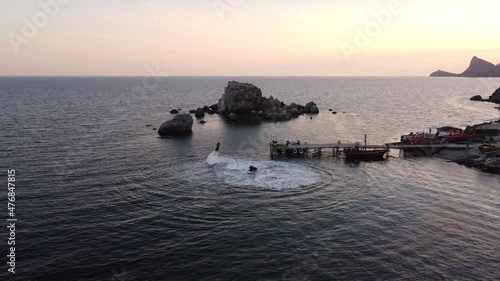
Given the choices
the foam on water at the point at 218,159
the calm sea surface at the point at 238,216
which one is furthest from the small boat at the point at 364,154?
the foam on water at the point at 218,159

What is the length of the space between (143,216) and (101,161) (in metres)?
26.1

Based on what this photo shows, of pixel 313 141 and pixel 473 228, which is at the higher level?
pixel 313 141

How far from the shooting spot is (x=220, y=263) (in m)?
30.1

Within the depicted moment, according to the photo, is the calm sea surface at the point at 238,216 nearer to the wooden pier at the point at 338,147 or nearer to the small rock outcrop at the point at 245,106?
the wooden pier at the point at 338,147

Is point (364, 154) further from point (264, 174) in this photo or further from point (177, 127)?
point (177, 127)

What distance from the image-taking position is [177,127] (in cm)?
8894

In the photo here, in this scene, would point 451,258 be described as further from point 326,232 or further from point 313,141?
point 313,141

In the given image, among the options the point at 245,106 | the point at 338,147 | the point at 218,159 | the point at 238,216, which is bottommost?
the point at 238,216

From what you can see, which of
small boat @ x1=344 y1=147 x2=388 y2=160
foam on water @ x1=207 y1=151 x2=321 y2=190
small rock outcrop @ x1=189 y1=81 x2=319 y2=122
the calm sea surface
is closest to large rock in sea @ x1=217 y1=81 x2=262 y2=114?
small rock outcrop @ x1=189 y1=81 x2=319 y2=122

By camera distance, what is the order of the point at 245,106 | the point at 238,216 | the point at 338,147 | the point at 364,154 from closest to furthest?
the point at 238,216 → the point at 364,154 → the point at 338,147 → the point at 245,106

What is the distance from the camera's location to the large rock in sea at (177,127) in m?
88.0

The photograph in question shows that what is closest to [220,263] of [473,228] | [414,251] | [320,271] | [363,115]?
[320,271]

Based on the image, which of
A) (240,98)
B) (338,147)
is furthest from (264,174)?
(240,98)

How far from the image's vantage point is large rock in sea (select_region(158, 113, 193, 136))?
88.0 meters
